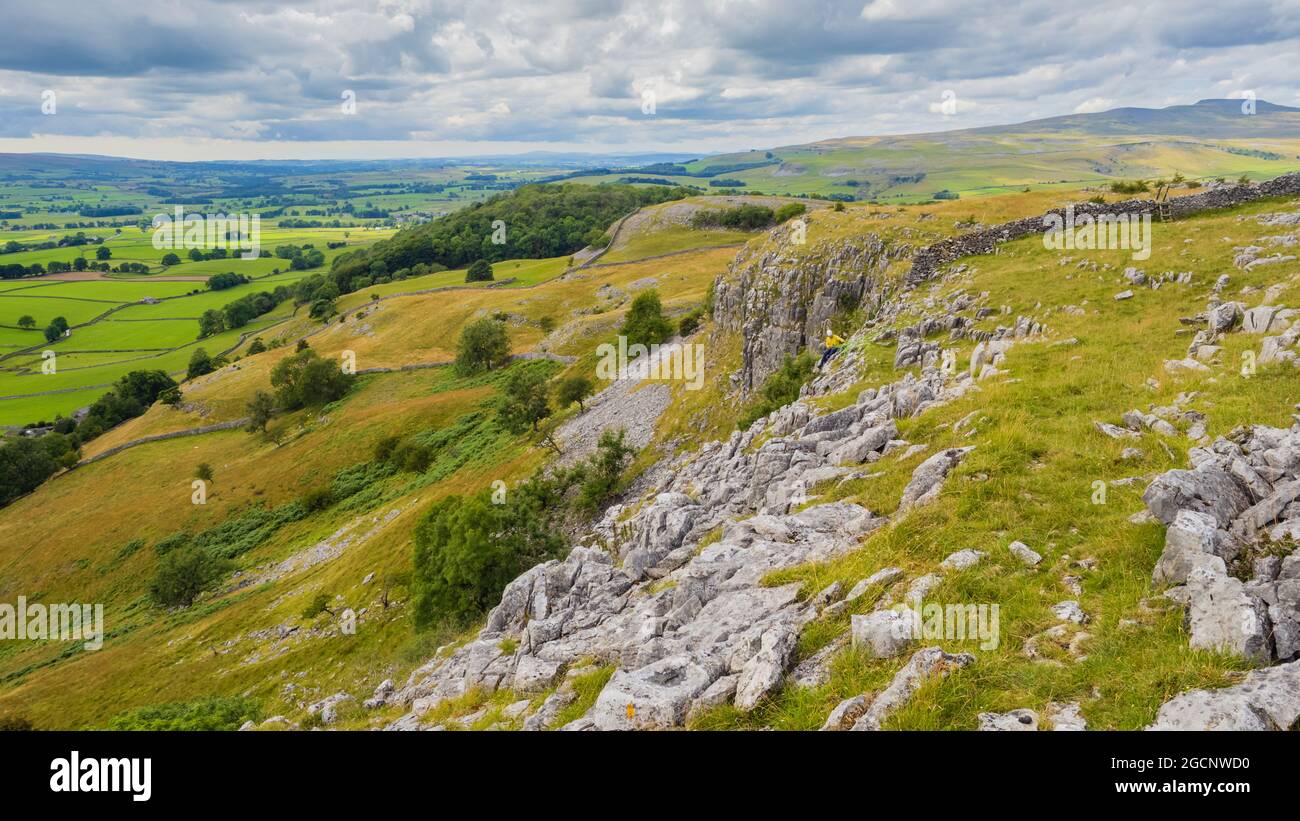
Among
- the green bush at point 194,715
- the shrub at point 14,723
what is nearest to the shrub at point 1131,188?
the green bush at point 194,715

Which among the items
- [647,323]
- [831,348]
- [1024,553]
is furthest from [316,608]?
[647,323]

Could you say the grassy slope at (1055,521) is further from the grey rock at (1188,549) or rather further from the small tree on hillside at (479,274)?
→ the small tree on hillside at (479,274)

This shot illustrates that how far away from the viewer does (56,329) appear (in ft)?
543

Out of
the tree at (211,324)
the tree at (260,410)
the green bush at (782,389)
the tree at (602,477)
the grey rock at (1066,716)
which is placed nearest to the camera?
the grey rock at (1066,716)

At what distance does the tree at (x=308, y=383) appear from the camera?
9631 cm

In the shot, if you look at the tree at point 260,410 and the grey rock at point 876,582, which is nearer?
the grey rock at point 876,582

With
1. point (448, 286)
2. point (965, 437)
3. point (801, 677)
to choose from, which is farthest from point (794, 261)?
point (448, 286)
